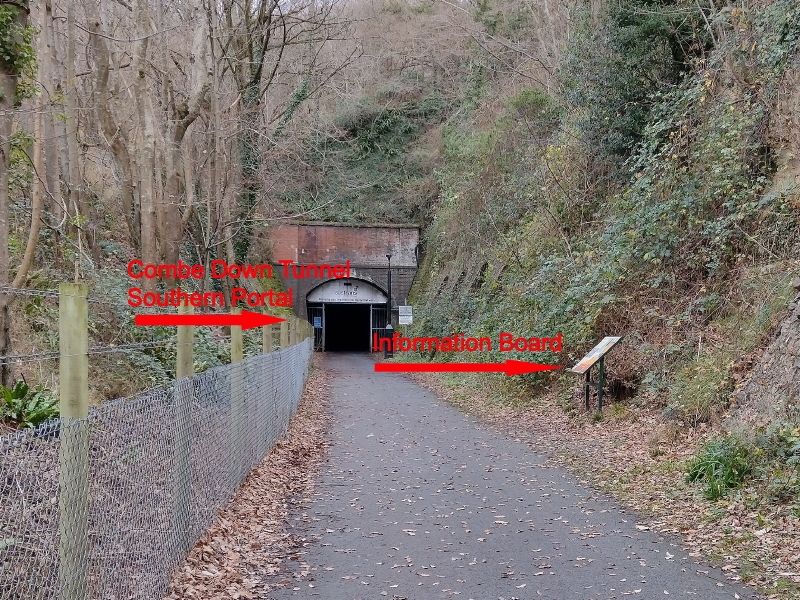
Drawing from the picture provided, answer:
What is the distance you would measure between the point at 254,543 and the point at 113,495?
192 centimetres

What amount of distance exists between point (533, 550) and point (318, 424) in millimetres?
7441

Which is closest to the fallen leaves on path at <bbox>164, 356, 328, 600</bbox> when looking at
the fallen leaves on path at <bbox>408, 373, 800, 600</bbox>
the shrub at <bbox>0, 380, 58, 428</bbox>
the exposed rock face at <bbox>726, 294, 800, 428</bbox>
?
the shrub at <bbox>0, 380, 58, 428</bbox>

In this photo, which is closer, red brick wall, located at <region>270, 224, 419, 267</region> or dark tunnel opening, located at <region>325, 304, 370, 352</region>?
red brick wall, located at <region>270, 224, 419, 267</region>

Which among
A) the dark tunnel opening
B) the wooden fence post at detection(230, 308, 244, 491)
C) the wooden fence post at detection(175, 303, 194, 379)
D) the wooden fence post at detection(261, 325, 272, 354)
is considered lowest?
the dark tunnel opening

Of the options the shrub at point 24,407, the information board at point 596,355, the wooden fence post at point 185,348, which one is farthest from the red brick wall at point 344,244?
the wooden fence post at point 185,348

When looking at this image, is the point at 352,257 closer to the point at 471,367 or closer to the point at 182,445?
the point at 471,367

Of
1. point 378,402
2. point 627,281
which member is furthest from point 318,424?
point 627,281

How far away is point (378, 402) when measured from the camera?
15.8m

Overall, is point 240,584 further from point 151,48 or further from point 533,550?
point 151,48

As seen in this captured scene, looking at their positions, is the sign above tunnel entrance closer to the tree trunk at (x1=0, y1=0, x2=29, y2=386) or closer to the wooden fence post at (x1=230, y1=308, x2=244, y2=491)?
the wooden fence post at (x1=230, y1=308, x2=244, y2=491)

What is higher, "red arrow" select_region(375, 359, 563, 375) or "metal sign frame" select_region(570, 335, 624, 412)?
"metal sign frame" select_region(570, 335, 624, 412)

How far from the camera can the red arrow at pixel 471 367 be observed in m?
14.5

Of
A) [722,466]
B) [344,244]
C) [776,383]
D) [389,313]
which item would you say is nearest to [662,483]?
[722,466]

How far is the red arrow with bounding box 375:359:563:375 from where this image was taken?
14523 mm
